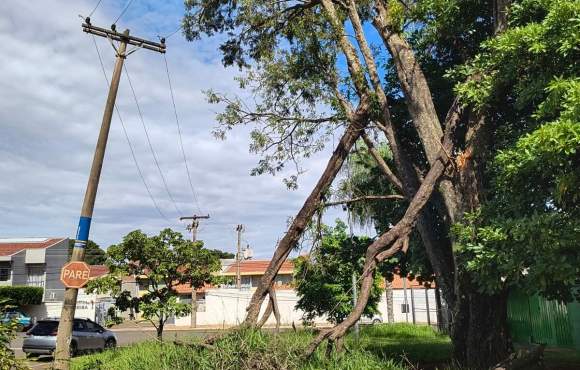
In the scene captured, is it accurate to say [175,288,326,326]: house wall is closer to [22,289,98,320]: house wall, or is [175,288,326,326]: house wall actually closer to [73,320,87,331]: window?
[22,289,98,320]: house wall

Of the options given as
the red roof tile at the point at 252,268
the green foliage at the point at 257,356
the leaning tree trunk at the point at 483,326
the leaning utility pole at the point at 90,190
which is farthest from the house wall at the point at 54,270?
the leaning tree trunk at the point at 483,326

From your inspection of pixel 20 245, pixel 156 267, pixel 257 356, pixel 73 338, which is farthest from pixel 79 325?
pixel 20 245

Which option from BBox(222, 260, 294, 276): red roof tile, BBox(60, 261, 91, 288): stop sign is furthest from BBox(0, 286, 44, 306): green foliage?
BBox(60, 261, 91, 288): stop sign

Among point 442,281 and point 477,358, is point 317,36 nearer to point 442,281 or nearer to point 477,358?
point 442,281

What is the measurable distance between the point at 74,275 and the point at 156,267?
6.08 meters

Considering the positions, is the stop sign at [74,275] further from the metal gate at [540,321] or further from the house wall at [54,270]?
the house wall at [54,270]

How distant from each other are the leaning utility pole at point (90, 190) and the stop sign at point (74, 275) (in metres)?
0.33

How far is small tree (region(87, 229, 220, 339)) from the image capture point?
55.6ft

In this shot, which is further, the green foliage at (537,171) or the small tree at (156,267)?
the small tree at (156,267)

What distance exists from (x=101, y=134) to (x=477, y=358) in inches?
368

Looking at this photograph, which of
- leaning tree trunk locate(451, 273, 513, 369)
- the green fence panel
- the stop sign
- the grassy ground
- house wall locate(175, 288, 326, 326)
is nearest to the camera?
leaning tree trunk locate(451, 273, 513, 369)

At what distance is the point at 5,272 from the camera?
47.3 meters

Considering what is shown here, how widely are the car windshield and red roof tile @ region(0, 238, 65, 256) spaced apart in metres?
29.3

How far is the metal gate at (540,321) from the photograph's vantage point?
15.3 m
